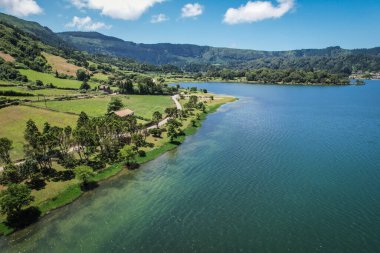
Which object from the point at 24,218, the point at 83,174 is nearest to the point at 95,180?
the point at 83,174

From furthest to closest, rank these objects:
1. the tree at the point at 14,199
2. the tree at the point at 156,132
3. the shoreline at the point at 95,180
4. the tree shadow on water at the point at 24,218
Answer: the tree at the point at 156,132, the shoreline at the point at 95,180, the tree shadow on water at the point at 24,218, the tree at the point at 14,199

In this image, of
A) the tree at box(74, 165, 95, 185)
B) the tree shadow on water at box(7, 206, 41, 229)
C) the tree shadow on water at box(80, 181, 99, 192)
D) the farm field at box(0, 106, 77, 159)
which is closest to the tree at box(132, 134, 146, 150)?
the tree shadow on water at box(80, 181, 99, 192)

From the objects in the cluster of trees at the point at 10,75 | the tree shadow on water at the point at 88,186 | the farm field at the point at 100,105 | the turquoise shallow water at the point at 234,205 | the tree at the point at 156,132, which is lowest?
the turquoise shallow water at the point at 234,205

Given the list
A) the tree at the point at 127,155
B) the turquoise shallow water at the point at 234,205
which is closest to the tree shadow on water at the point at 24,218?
the turquoise shallow water at the point at 234,205

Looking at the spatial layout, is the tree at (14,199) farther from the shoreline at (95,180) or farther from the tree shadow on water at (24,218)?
the shoreline at (95,180)

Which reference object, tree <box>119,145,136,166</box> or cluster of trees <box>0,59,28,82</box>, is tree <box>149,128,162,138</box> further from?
cluster of trees <box>0,59,28,82</box>

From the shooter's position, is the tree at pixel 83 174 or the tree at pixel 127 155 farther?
the tree at pixel 127 155

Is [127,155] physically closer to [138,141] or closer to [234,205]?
[138,141]
